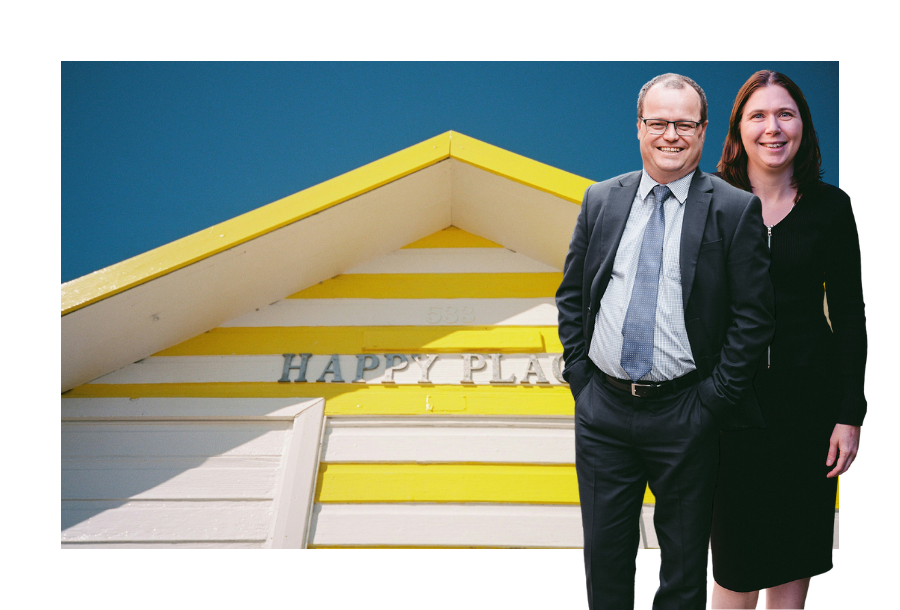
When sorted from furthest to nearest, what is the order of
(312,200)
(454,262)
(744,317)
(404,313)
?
(454,262) → (404,313) → (312,200) → (744,317)

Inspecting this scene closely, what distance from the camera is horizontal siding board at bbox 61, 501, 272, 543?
116 inches

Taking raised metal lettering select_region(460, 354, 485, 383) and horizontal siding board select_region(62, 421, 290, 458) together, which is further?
raised metal lettering select_region(460, 354, 485, 383)

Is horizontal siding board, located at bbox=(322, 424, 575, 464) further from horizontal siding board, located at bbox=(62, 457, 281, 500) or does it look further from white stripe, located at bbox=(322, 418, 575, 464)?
horizontal siding board, located at bbox=(62, 457, 281, 500)

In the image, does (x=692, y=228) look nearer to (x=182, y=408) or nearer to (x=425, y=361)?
(x=425, y=361)

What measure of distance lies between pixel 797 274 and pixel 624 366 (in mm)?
760

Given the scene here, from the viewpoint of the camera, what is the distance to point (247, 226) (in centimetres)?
293

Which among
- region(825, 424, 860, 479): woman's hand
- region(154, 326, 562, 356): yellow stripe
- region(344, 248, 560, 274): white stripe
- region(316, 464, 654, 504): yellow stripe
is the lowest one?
region(316, 464, 654, 504): yellow stripe

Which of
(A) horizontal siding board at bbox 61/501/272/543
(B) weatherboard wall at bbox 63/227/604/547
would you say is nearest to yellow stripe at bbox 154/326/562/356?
(B) weatherboard wall at bbox 63/227/604/547

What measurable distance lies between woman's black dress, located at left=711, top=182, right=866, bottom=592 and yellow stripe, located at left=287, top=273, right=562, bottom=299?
5.76ft

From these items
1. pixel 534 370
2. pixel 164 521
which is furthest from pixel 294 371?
pixel 534 370

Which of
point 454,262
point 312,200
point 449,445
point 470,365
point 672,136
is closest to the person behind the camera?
point 672,136

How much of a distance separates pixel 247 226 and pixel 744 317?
2.51m

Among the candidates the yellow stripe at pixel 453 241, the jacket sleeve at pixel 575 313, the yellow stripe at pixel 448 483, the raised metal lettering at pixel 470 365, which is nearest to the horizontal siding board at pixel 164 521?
the yellow stripe at pixel 448 483

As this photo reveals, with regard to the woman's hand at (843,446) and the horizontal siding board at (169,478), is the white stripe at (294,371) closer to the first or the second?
the horizontal siding board at (169,478)
